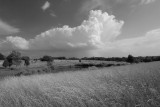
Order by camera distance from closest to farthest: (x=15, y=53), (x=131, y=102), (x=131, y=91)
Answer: (x=131, y=102), (x=131, y=91), (x=15, y=53)

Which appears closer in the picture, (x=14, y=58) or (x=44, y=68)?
(x=44, y=68)

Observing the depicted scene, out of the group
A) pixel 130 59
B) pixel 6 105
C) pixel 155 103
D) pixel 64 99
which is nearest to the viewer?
pixel 155 103

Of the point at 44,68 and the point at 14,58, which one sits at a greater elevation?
the point at 14,58

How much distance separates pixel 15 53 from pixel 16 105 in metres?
64.8

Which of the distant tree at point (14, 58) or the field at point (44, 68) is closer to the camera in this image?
the field at point (44, 68)

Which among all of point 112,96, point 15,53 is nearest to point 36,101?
point 112,96

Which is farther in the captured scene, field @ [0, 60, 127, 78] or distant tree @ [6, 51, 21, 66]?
distant tree @ [6, 51, 21, 66]

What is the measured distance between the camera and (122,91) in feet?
8.82

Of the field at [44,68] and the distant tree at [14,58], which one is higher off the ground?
the distant tree at [14,58]

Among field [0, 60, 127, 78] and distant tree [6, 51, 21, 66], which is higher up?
distant tree [6, 51, 21, 66]

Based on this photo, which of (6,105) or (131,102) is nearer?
(131,102)

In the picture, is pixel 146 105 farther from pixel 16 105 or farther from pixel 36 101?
pixel 16 105

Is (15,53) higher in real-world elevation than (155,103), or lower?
higher

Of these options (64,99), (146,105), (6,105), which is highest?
(146,105)
